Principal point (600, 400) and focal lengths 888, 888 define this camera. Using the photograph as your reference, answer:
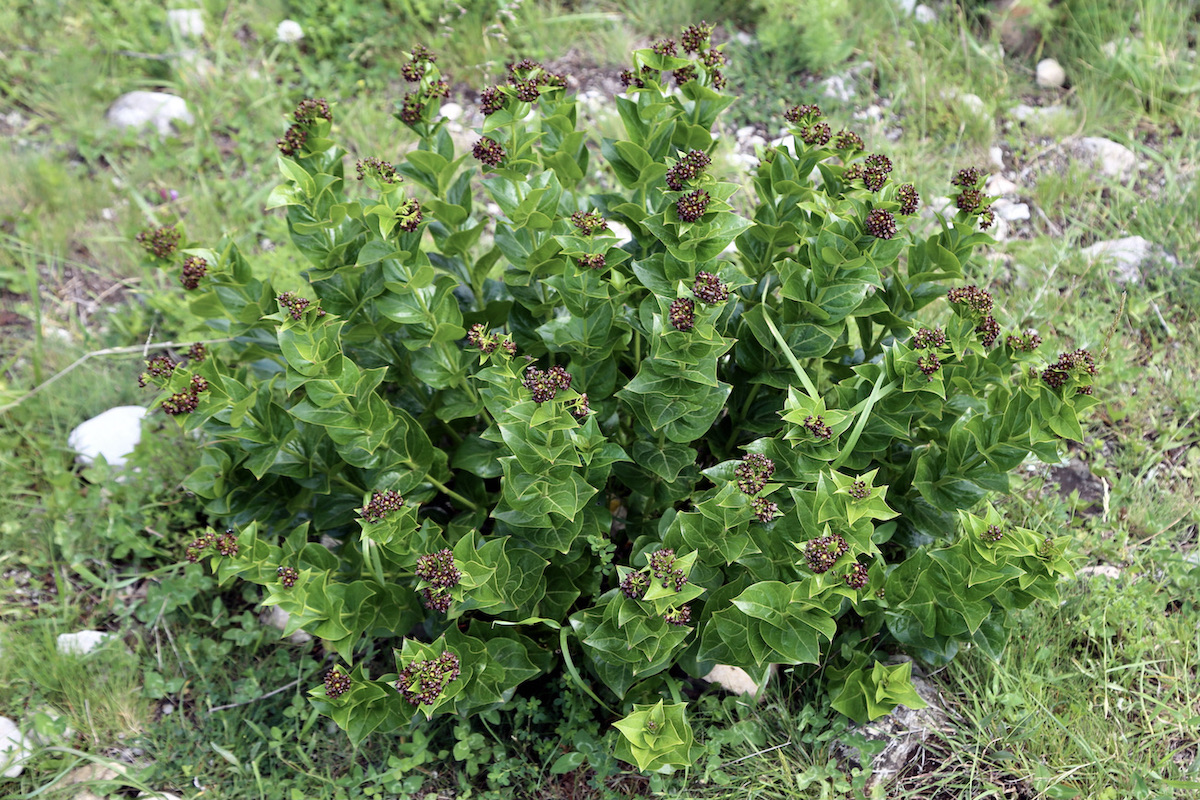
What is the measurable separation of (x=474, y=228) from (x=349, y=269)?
40 centimetres

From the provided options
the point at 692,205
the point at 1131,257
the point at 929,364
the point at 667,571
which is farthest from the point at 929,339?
the point at 1131,257

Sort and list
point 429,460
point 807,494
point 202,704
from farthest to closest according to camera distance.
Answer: point 202,704
point 429,460
point 807,494

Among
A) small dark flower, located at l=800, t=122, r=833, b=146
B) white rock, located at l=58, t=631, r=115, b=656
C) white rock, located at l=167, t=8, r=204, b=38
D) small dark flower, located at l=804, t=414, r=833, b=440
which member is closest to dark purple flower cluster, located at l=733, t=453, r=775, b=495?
small dark flower, located at l=804, t=414, r=833, b=440

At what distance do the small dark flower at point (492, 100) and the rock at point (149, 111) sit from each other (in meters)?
3.25

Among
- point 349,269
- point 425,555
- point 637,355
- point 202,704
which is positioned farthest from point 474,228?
point 202,704

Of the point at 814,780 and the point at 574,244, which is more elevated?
the point at 574,244

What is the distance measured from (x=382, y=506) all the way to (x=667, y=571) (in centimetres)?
72

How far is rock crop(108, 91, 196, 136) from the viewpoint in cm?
495

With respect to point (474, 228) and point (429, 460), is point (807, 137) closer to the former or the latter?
point (474, 228)

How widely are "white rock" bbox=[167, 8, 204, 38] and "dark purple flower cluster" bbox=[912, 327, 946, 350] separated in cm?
477

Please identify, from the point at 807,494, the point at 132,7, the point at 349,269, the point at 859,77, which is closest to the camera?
the point at 807,494

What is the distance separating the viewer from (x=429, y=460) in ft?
8.64

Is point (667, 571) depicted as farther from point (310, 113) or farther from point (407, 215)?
point (310, 113)

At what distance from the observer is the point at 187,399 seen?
2303mm
